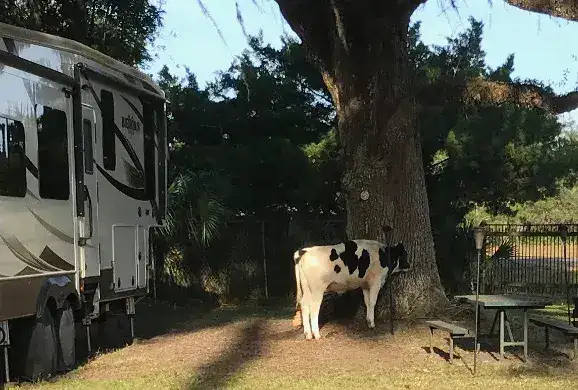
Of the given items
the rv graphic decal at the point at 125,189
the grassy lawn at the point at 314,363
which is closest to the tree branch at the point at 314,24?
the rv graphic decal at the point at 125,189

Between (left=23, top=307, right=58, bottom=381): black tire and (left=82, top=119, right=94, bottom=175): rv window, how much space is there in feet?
6.21

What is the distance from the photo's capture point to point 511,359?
8.91 meters

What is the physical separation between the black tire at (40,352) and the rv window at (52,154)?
128cm

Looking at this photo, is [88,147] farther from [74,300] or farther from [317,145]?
[317,145]

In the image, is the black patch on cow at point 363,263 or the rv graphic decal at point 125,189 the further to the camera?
the black patch on cow at point 363,263

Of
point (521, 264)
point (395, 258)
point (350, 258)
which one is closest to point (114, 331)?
point (350, 258)

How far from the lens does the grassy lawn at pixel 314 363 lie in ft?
25.2

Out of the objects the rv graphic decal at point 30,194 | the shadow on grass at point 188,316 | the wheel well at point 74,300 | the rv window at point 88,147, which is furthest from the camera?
the shadow on grass at point 188,316

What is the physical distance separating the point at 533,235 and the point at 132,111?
34.8ft

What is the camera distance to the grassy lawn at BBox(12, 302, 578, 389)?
7.67m

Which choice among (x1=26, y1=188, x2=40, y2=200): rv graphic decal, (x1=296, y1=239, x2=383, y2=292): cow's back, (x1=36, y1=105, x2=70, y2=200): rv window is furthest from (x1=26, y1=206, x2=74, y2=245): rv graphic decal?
(x1=296, y1=239, x2=383, y2=292): cow's back

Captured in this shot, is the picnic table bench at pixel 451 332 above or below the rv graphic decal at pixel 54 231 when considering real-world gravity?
below

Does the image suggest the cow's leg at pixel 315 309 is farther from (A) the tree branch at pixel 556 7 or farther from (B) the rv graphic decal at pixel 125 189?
(A) the tree branch at pixel 556 7

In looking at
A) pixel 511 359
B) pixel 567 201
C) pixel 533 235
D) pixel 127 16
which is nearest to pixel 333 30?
pixel 511 359
